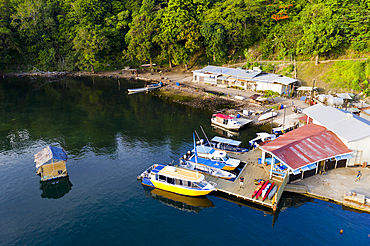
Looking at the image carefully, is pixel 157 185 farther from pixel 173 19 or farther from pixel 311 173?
pixel 173 19

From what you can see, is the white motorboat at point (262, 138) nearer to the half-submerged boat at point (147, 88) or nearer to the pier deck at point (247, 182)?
the pier deck at point (247, 182)

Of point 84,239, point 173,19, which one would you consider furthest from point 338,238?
point 173,19

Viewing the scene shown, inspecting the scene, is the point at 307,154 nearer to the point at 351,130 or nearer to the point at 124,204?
the point at 351,130

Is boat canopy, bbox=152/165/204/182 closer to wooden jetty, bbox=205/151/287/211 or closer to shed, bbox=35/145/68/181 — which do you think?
wooden jetty, bbox=205/151/287/211

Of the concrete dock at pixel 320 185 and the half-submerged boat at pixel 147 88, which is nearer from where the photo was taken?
the concrete dock at pixel 320 185

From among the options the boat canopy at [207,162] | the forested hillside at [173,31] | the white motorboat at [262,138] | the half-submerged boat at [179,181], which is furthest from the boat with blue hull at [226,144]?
the forested hillside at [173,31]

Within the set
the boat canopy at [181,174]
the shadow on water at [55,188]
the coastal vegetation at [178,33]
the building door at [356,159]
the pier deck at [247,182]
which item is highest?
the coastal vegetation at [178,33]
